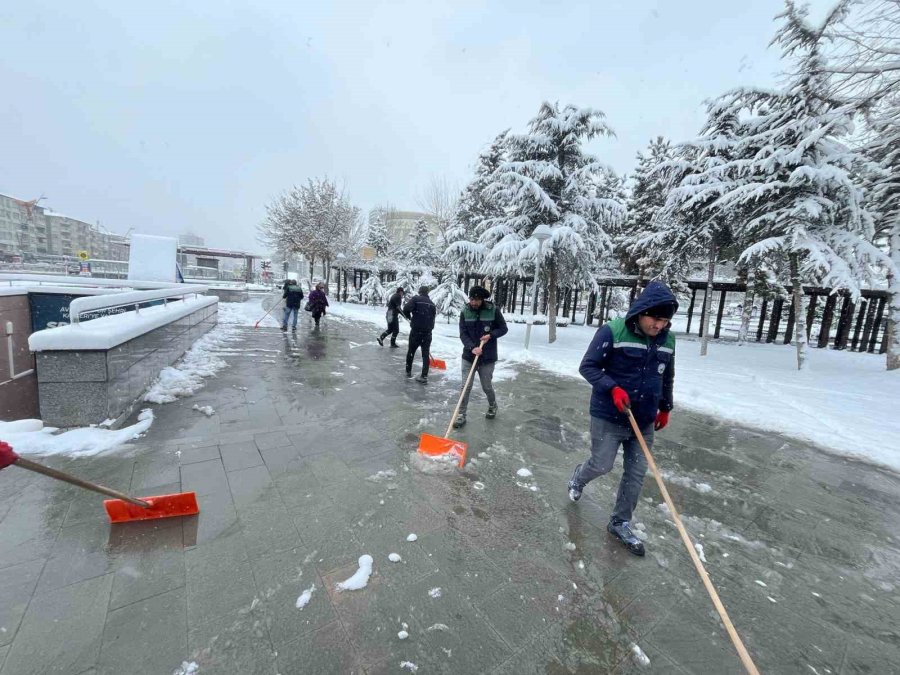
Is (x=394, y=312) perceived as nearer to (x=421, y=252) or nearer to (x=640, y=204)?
(x=421, y=252)

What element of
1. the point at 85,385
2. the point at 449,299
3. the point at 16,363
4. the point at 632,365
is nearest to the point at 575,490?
the point at 632,365

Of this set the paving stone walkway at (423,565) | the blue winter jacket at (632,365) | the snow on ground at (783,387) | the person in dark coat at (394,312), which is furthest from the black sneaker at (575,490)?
the person in dark coat at (394,312)

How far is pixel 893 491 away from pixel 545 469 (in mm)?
3996

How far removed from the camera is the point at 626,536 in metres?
2.94

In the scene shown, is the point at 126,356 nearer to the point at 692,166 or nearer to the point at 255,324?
the point at 255,324

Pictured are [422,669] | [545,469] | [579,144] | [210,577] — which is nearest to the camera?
[422,669]

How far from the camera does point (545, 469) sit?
13.5ft

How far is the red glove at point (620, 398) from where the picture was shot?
272 centimetres

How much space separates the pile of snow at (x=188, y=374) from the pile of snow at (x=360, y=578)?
4.40 m

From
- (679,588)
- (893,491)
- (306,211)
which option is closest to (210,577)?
(679,588)

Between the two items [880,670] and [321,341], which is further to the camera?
[321,341]

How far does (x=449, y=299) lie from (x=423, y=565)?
1500cm

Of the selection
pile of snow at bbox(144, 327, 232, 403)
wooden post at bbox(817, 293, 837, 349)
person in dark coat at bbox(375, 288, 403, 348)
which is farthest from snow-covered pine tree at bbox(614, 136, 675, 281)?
pile of snow at bbox(144, 327, 232, 403)

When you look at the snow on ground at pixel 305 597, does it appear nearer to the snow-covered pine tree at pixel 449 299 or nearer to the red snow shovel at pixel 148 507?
the red snow shovel at pixel 148 507
